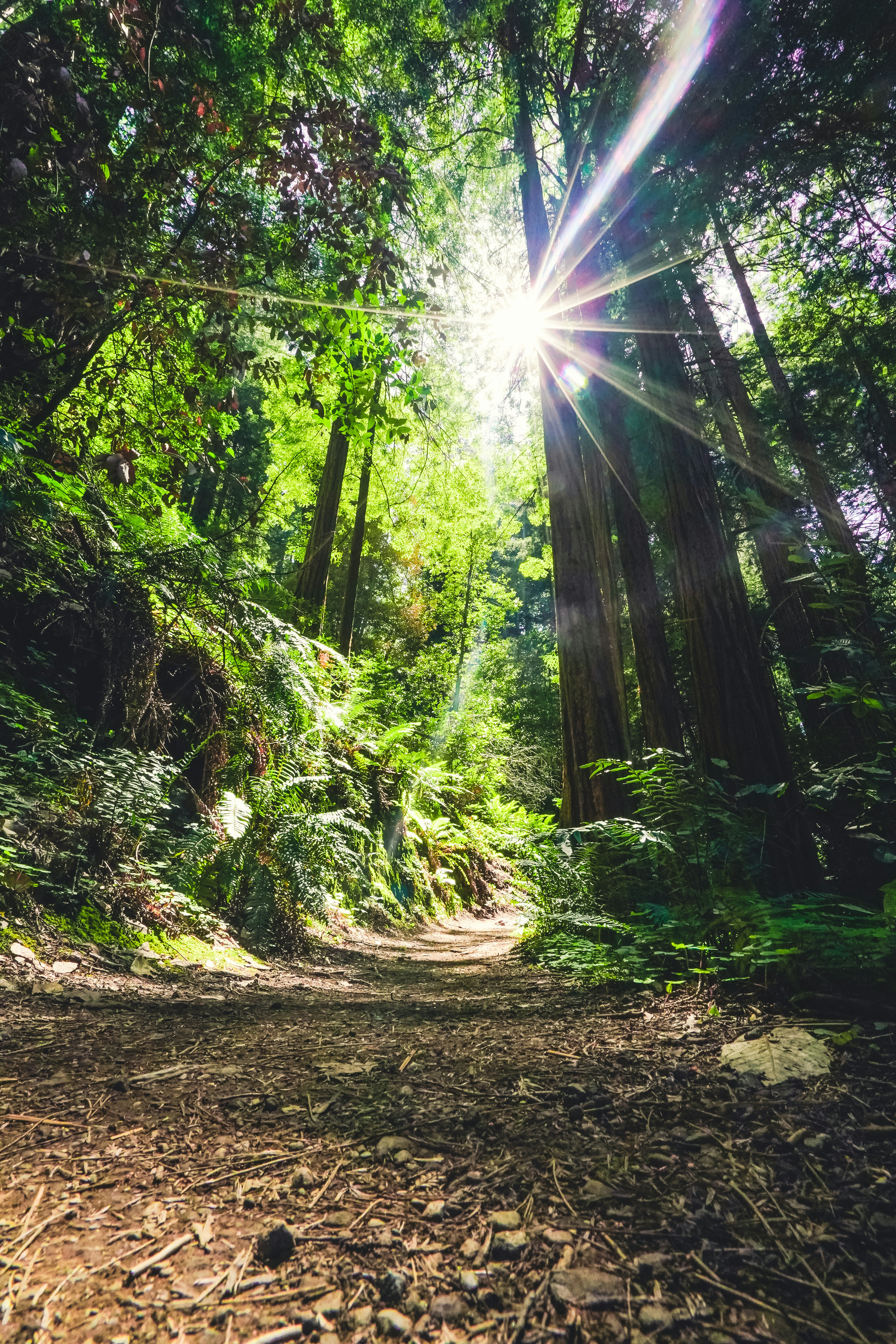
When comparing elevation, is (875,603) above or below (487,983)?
above

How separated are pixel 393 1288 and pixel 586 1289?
0.33 meters

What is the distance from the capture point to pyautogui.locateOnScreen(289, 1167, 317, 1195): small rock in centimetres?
122

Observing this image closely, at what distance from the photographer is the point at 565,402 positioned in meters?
5.89

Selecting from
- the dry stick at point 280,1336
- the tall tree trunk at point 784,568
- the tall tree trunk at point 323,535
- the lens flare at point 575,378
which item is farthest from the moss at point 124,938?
the lens flare at point 575,378

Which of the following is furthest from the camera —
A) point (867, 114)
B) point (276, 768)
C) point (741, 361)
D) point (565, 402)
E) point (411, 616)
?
point (411, 616)

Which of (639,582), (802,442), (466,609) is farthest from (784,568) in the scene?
(466,609)

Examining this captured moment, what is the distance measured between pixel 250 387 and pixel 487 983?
22604 millimetres

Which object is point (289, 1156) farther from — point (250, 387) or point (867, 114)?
point (250, 387)

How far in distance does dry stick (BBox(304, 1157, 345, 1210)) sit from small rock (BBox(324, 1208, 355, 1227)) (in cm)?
5

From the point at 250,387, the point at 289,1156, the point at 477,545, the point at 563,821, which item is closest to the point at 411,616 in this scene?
the point at 477,545

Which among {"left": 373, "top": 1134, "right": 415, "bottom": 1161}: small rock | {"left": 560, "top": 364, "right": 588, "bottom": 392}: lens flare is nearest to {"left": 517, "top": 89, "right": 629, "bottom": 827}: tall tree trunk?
{"left": 560, "top": 364, "right": 588, "bottom": 392}: lens flare

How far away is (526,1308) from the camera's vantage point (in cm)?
89

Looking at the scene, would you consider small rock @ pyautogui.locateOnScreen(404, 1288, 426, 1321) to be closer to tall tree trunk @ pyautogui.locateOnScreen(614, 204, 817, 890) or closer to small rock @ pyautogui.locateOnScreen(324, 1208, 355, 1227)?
small rock @ pyautogui.locateOnScreen(324, 1208, 355, 1227)

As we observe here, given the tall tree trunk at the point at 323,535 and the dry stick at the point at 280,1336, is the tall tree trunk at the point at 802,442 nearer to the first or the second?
the tall tree trunk at the point at 323,535
